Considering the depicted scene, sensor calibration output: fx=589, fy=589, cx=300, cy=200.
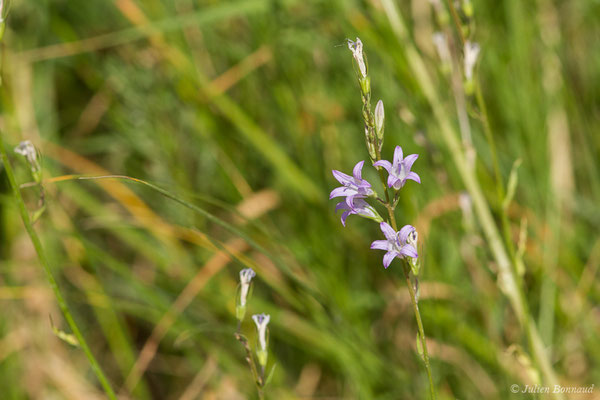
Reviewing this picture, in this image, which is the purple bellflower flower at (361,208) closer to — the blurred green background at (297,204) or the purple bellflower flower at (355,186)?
the purple bellflower flower at (355,186)

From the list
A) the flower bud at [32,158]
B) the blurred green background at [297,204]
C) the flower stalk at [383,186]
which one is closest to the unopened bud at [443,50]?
the blurred green background at [297,204]

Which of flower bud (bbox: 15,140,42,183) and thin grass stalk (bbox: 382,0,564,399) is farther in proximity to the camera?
thin grass stalk (bbox: 382,0,564,399)

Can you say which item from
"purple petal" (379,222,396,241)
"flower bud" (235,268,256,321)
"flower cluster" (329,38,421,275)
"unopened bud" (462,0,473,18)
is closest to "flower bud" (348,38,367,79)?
"flower cluster" (329,38,421,275)

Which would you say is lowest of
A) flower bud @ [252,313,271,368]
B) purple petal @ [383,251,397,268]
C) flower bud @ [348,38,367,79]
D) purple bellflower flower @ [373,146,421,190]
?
flower bud @ [252,313,271,368]

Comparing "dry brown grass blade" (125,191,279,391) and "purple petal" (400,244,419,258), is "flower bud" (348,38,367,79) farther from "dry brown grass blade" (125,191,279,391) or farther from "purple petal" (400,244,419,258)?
"dry brown grass blade" (125,191,279,391)

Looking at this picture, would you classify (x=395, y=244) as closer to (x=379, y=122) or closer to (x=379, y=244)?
(x=379, y=244)

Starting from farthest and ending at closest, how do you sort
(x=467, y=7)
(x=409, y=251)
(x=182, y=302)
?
1. (x=182, y=302)
2. (x=467, y=7)
3. (x=409, y=251)

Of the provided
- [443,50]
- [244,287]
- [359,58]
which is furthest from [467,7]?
[244,287]
